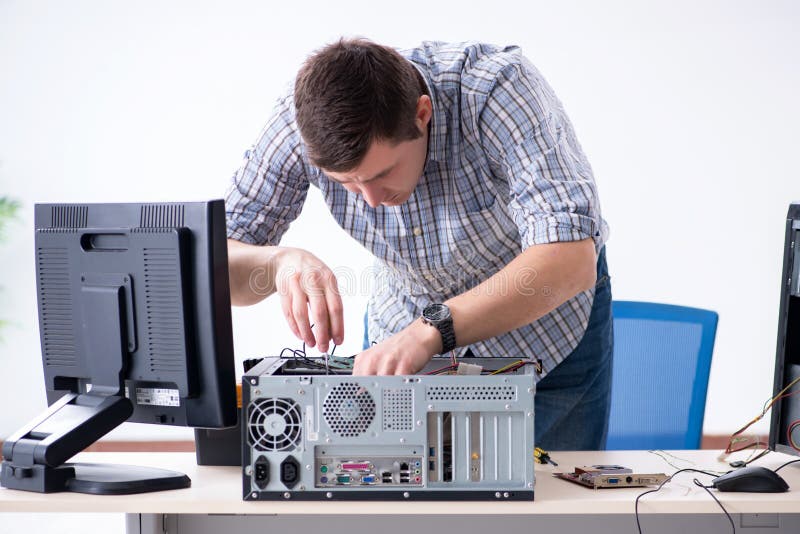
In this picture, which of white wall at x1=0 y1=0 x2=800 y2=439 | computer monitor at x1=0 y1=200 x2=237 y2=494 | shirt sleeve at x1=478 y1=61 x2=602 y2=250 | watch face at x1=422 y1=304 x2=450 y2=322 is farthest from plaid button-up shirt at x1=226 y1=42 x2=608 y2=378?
white wall at x1=0 y1=0 x2=800 y2=439

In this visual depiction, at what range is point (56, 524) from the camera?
3.28 metres

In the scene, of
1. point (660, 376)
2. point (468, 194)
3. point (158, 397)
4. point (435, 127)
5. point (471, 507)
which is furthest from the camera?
point (660, 376)

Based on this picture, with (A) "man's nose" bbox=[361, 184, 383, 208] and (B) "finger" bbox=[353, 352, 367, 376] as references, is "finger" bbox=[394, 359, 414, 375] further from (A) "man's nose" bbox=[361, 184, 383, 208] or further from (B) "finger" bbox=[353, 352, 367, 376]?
(A) "man's nose" bbox=[361, 184, 383, 208]

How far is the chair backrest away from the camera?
6.28ft

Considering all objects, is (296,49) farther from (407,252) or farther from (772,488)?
(772,488)

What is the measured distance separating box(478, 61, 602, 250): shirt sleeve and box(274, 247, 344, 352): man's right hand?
0.36m

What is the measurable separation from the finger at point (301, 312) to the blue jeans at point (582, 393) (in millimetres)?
646

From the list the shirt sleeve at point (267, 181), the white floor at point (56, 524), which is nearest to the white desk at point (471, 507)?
the shirt sleeve at point (267, 181)

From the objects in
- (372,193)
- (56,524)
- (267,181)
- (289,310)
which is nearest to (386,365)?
(289,310)

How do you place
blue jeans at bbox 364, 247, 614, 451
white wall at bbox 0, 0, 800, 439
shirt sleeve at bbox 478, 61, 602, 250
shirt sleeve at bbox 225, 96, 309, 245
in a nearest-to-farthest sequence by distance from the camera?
shirt sleeve at bbox 478, 61, 602, 250
shirt sleeve at bbox 225, 96, 309, 245
blue jeans at bbox 364, 247, 614, 451
white wall at bbox 0, 0, 800, 439

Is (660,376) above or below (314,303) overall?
Answer: below

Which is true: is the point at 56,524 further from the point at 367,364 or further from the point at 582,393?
the point at 367,364

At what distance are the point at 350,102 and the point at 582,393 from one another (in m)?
0.90

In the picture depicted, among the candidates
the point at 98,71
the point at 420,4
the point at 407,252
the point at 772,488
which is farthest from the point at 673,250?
the point at 98,71
